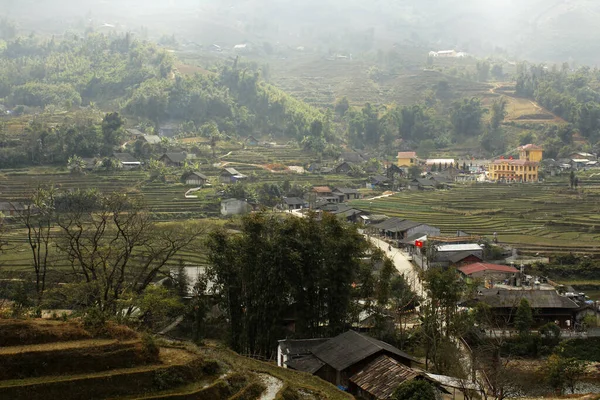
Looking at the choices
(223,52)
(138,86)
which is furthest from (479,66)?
(138,86)

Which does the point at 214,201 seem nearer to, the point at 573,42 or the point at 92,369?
the point at 92,369

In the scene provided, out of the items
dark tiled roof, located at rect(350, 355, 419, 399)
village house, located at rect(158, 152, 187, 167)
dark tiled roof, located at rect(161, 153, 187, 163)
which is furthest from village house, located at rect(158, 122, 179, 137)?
dark tiled roof, located at rect(350, 355, 419, 399)

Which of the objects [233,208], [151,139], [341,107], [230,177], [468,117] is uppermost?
[341,107]

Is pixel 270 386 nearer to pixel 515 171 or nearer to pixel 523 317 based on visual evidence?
pixel 523 317

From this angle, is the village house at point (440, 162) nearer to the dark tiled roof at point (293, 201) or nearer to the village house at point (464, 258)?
the dark tiled roof at point (293, 201)

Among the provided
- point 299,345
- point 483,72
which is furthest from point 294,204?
point 483,72

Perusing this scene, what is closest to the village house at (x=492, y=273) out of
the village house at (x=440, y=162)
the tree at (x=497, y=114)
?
the village house at (x=440, y=162)
